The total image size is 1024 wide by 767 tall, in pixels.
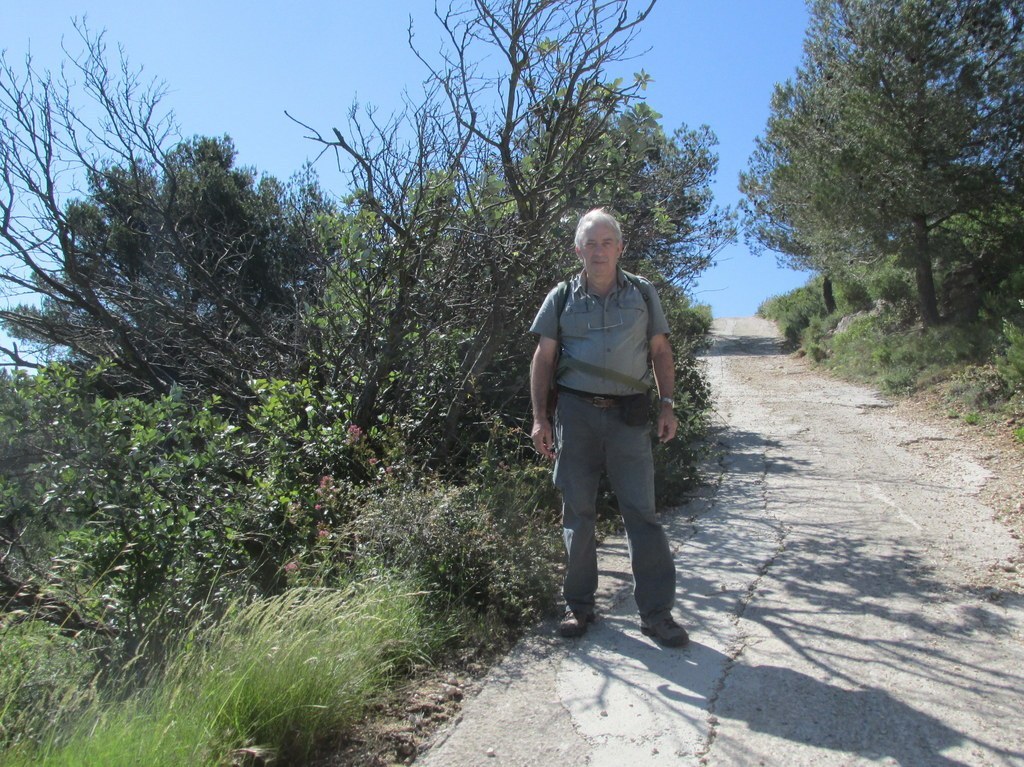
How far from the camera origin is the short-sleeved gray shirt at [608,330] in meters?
3.82

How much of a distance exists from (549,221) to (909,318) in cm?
1415

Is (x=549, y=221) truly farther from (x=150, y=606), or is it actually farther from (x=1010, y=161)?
(x=1010, y=161)

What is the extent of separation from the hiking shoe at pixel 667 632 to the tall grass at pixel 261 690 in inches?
39.6

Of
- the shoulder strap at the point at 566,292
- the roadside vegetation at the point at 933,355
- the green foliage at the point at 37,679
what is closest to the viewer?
the green foliage at the point at 37,679

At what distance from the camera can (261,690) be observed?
285 cm

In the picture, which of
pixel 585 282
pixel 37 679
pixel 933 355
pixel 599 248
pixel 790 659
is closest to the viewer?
pixel 37 679

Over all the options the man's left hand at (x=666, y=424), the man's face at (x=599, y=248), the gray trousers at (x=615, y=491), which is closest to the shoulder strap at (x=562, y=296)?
the man's face at (x=599, y=248)

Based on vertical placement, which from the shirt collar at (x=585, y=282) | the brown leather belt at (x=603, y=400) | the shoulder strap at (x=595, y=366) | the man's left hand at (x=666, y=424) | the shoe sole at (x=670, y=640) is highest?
the shirt collar at (x=585, y=282)

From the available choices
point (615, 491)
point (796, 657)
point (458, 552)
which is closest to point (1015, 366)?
point (796, 657)

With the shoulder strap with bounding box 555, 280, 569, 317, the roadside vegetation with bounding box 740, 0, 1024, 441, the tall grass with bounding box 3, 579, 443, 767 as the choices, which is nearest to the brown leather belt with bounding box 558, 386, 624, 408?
the shoulder strap with bounding box 555, 280, 569, 317

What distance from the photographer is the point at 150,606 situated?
12.2 feet

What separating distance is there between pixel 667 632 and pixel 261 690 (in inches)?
69.6

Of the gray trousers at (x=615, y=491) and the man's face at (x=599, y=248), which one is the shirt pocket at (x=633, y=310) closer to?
the man's face at (x=599, y=248)

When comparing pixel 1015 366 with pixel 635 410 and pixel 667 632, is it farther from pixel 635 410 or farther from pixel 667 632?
pixel 667 632
